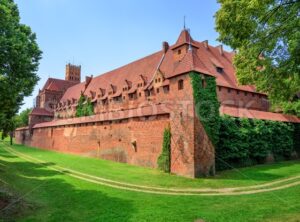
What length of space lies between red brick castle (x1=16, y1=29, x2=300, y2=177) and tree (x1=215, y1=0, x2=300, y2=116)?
21.2 feet

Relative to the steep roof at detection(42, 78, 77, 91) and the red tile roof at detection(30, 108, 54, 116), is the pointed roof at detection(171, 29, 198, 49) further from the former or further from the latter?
the steep roof at detection(42, 78, 77, 91)

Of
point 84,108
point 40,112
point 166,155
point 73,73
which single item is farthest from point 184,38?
point 73,73

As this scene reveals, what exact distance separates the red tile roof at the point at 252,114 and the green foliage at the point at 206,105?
3.45 metres

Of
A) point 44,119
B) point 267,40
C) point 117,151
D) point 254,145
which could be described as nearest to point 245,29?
point 267,40

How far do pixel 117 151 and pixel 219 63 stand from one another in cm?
1782

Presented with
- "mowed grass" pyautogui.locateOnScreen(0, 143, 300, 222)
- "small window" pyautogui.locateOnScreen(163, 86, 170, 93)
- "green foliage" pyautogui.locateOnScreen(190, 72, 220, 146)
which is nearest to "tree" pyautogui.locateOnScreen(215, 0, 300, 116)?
"green foliage" pyautogui.locateOnScreen(190, 72, 220, 146)

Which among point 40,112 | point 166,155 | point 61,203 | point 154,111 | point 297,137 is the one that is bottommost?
point 61,203

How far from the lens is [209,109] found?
68.5 feet

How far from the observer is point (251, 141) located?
25.7 m

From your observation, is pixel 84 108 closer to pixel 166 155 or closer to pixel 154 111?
pixel 154 111

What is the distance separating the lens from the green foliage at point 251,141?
22703 millimetres

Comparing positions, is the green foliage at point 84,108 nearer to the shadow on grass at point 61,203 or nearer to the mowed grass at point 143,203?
the mowed grass at point 143,203

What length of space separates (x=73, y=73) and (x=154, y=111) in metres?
68.8

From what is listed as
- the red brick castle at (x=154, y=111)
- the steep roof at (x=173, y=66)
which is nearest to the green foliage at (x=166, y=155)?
the red brick castle at (x=154, y=111)
